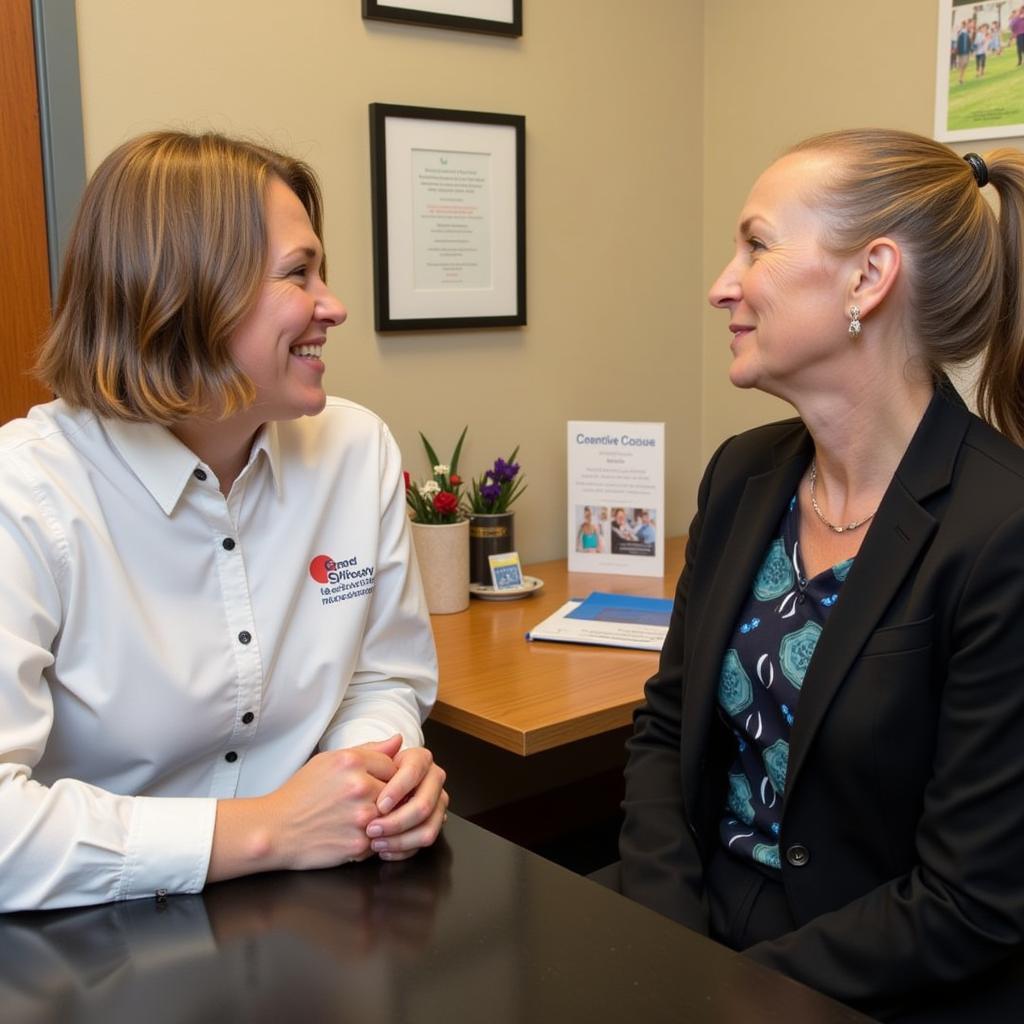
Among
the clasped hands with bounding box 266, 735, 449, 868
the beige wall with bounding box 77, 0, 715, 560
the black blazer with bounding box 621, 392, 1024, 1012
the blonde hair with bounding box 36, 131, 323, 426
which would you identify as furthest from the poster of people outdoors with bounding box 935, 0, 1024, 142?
the clasped hands with bounding box 266, 735, 449, 868

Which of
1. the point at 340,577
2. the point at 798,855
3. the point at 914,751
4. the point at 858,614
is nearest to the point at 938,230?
the point at 858,614

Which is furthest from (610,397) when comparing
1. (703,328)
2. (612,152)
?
(612,152)

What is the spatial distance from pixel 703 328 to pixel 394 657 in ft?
5.47

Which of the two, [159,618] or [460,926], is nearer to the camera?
[460,926]

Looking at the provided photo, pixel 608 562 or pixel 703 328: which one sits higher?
pixel 703 328

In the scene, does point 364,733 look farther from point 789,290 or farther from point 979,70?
point 979,70

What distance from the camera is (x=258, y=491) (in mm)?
1555

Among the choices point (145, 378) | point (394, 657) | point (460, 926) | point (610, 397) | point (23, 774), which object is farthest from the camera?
point (610, 397)

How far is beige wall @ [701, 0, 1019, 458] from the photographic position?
253cm

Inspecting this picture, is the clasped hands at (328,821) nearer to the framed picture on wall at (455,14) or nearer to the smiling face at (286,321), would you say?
the smiling face at (286,321)

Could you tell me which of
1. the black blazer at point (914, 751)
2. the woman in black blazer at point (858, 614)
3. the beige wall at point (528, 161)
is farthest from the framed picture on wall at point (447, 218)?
the black blazer at point (914, 751)

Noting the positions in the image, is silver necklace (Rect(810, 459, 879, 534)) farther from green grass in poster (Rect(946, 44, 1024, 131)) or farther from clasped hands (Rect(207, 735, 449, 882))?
green grass in poster (Rect(946, 44, 1024, 131))

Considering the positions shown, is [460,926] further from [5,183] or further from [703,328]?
[703,328]

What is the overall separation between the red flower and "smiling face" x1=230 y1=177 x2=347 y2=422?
822 millimetres
